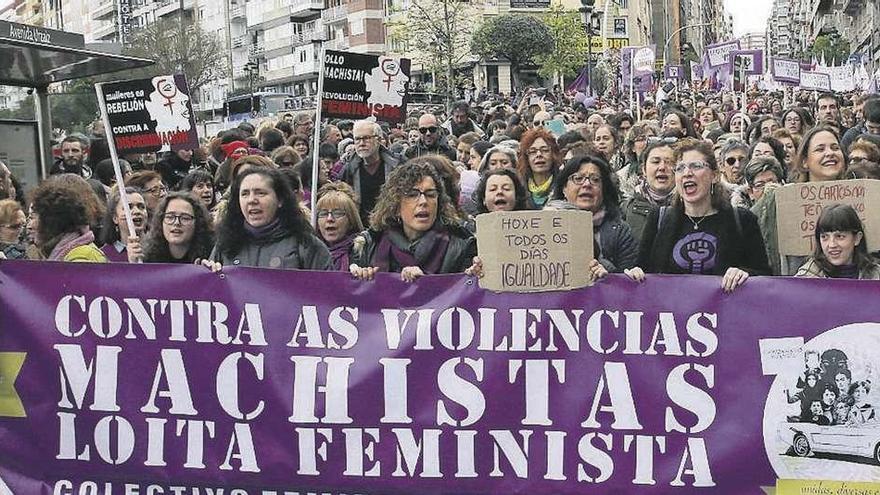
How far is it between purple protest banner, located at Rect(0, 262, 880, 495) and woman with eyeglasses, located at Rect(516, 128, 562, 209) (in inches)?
119

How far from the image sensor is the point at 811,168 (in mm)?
6543

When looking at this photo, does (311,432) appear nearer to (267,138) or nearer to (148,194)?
(148,194)

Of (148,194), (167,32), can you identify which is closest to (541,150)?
(148,194)

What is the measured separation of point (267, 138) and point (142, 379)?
6764 millimetres

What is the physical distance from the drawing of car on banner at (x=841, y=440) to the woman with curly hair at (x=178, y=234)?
2916 mm

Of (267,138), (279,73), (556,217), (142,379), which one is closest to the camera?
(556,217)

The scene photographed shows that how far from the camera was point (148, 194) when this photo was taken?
772 cm

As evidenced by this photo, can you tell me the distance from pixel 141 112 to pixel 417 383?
386cm

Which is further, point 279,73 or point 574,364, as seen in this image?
point 279,73

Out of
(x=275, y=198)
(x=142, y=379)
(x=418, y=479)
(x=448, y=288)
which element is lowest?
(x=418, y=479)

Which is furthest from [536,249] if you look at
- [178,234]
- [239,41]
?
[239,41]

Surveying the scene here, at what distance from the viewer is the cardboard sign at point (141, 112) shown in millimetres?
7680

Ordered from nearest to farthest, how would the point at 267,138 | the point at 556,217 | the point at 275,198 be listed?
the point at 556,217 → the point at 275,198 → the point at 267,138

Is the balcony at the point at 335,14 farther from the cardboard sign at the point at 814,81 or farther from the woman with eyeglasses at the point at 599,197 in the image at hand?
the woman with eyeglasses at the point at 599,197
